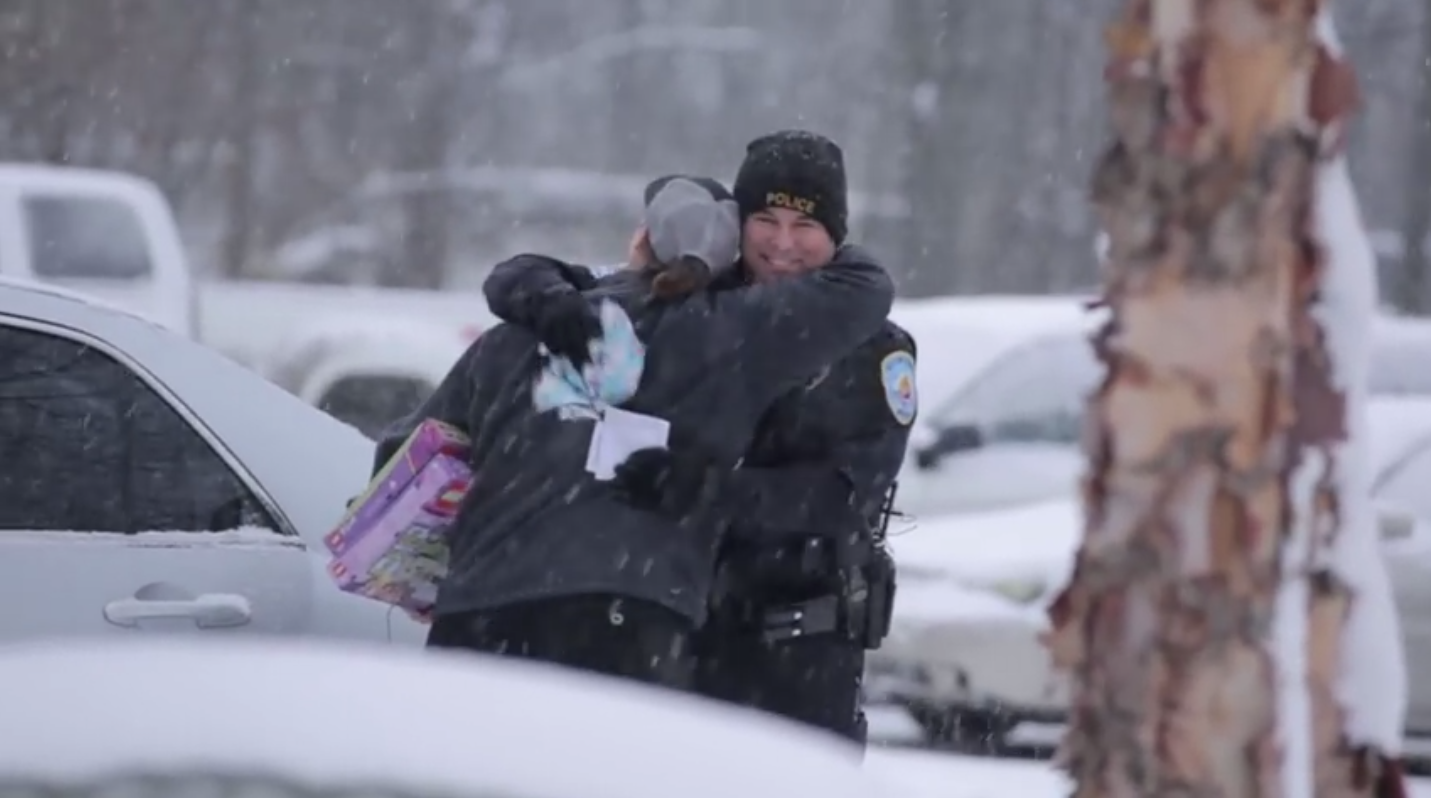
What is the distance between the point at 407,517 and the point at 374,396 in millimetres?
10352

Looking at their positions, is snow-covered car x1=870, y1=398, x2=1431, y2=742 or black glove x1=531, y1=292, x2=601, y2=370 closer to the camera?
black glove x1=531, y1=292, x2=601, y2=370

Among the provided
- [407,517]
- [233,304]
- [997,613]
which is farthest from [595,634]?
[233,304]

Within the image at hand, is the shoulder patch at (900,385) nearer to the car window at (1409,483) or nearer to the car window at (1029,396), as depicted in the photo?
the car window at (1409,483)

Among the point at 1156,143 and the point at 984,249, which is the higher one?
the point at 984,249

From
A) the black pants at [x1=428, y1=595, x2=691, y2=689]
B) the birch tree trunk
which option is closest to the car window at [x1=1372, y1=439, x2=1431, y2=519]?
the black pants at [x1=428, y1=595, x2=691, y2=689]

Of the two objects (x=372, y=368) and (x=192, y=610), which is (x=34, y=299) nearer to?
(x=192, y=610)

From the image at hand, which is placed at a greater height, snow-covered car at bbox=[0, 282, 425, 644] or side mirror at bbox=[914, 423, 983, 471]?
side mirror at bbox=[914, 423, 983, 471]

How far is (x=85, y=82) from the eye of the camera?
22547 millimetres

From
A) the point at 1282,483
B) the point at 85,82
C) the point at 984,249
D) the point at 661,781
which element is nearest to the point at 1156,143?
the point at 1282,483

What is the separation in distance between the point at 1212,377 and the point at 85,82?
21.1 meters

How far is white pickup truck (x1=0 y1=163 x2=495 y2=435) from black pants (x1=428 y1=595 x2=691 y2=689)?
7181mm

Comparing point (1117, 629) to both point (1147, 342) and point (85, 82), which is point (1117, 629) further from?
point (85, 82)

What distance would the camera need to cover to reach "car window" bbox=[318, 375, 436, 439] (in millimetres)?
14094

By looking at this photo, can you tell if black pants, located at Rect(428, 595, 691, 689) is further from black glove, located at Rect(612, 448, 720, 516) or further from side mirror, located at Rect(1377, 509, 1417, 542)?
side mirror, located at Rect(1377, 509, 1417, 542)
